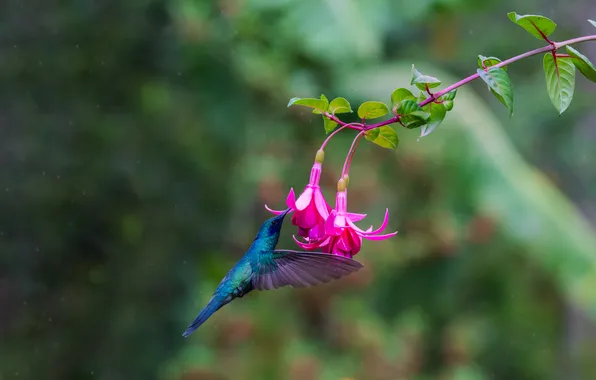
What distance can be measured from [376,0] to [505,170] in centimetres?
76

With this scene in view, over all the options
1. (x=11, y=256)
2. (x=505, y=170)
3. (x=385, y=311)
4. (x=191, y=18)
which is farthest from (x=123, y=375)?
(x=505, y=170)

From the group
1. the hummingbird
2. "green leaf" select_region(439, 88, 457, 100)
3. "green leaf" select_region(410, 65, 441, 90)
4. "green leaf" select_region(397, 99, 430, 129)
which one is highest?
"green leaf" select_region(410, 65, 441, 90)

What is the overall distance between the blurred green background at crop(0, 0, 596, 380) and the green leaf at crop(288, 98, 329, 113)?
150 centimetres

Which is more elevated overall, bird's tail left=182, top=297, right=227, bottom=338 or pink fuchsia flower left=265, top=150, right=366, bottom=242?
pink fuchsia flower left=265, top=150, right=366, bottom=242

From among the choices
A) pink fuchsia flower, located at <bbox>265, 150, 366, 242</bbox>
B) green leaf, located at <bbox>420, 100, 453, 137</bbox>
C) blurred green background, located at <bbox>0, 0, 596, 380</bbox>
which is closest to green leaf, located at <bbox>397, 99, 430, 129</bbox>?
green leaf, located at <bbox>420, 100, 453, 137</bbox>

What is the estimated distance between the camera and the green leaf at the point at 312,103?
0.80 metres

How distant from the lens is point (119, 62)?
9.68 ft

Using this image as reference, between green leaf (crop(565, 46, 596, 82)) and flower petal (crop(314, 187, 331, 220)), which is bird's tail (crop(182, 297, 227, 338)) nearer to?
flower petal (crop(314, 187, 331, 220))

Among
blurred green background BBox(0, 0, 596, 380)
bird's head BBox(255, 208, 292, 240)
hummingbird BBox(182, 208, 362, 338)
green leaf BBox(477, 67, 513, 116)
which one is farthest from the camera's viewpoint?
blurred green background BBox(0, 0, 596, 380)

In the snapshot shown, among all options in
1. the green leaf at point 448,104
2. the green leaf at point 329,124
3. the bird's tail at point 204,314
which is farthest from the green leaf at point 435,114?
the bird's tail at point 204,314

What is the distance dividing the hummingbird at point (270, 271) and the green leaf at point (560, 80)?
31 cm

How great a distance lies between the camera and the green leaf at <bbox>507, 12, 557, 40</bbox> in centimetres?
81

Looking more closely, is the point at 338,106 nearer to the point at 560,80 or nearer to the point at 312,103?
the point at 312,103

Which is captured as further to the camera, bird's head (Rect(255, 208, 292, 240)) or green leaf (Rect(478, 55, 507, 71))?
bird's head (Rect(255, 208, 292, 240))
